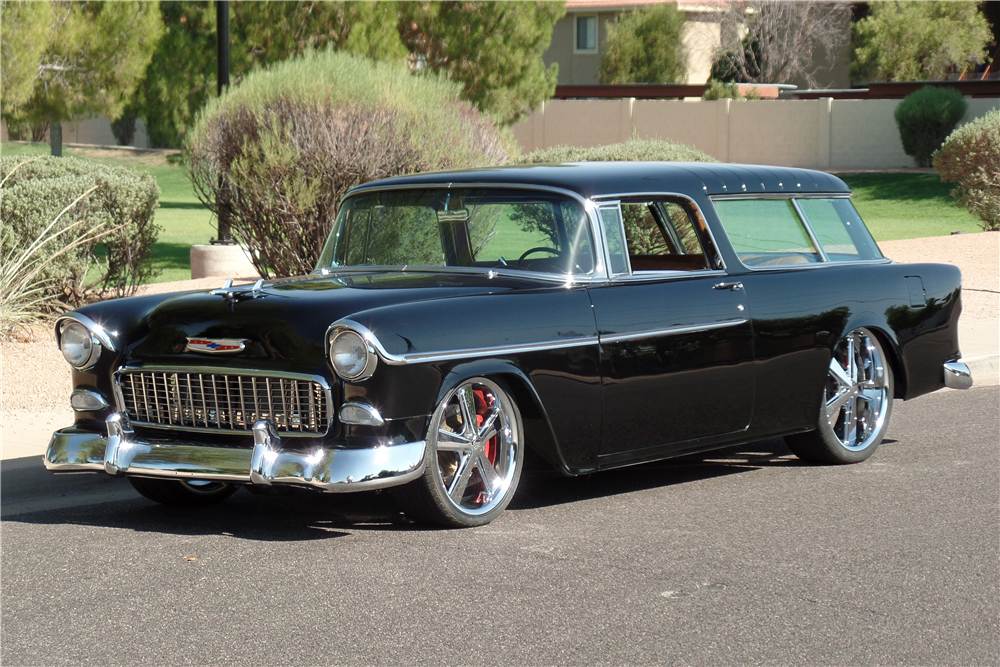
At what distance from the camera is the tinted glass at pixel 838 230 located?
741 cm

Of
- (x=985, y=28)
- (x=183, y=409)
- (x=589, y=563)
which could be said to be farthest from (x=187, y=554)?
(x=985, y=28)

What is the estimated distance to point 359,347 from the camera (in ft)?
17.5

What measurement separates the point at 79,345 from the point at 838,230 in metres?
4.14

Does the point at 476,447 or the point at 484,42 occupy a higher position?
the point at 484,42

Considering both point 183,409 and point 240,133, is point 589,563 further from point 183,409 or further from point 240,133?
point 240,133

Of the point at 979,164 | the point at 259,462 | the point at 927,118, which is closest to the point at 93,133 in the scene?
the point at 927,118

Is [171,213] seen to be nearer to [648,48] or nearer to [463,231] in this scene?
[648,48]

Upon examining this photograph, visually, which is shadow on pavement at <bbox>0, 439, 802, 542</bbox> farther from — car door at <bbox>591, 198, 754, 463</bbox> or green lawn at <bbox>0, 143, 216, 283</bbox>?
green lawn at <bbox>0, 143, 216, 283</bbox>

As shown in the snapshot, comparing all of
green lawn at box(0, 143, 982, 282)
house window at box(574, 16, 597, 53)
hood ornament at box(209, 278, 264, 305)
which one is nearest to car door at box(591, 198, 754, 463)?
hood ornament at box(209, 278, 264, 305)

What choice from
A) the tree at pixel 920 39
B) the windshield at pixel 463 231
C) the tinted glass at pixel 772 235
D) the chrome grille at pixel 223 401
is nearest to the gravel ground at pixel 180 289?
the windshield at pixel 463 231

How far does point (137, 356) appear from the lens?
5.89 m

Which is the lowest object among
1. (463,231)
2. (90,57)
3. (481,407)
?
(481,407)

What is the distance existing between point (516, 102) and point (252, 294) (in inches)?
997

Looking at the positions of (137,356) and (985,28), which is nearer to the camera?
(137,356)
